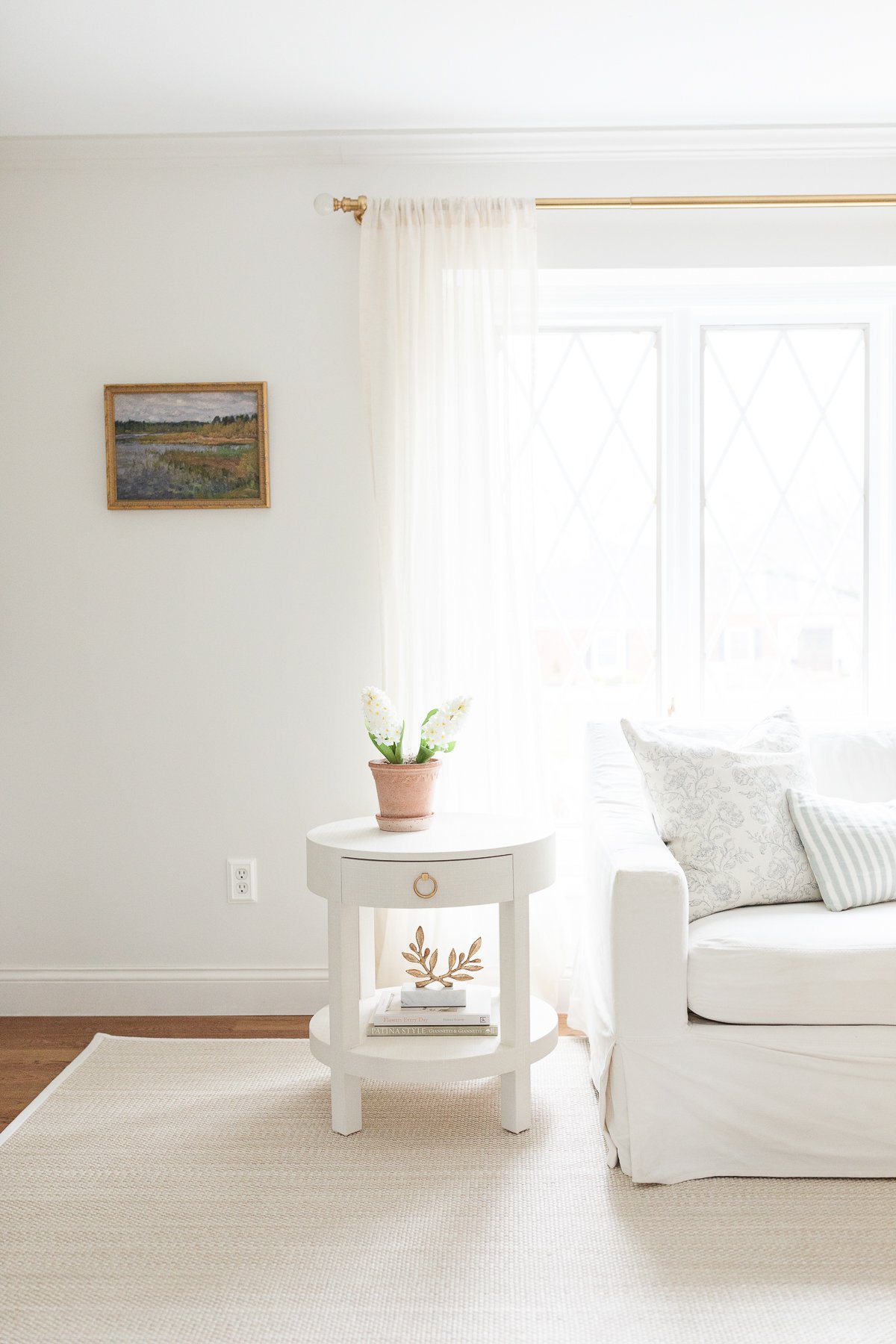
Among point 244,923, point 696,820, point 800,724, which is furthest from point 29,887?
point 800,724

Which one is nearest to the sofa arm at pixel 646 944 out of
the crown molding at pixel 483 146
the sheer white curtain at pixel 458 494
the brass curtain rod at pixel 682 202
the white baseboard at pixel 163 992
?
the sheer white curtain at pixel 458 494

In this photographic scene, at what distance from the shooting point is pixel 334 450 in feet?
9.53

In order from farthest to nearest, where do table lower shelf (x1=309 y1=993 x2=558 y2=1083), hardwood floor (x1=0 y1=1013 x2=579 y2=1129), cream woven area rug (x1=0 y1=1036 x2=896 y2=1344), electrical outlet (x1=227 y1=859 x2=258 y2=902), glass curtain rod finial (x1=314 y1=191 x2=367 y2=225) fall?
1. electrical outlet (x1=227 y1=859 x2=258 y2=902)
2. glass curtain rod finial (x1=314 y1=191 x2=367 y2=225)
3. hardwood floor (x1=0 y1=1013 x2=579 y2=1129)
4. table lower shelf (x1=309 y1=993 x2=558 y2=1083)
5. cream woven area rug (x1=0 y1=1036 x2=896 y2=1344)

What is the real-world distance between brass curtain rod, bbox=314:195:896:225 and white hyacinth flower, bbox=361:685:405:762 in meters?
1.40

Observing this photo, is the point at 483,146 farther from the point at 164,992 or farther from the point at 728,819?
the point at 164,992

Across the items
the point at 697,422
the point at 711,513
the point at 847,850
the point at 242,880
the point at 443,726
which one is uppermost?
the point at 697,422

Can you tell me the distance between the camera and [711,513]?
3.12 m

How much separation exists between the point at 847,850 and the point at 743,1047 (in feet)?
1.73

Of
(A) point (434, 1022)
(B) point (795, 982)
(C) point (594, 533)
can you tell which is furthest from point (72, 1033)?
(C) point (594, 533)

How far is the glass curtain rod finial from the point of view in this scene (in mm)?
2791

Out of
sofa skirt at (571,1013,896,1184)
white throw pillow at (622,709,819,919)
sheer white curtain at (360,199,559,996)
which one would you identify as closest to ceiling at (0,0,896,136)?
sheer white curtain at (360,199,559,996)

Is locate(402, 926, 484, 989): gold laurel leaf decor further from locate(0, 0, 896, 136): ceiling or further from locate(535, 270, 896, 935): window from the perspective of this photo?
locate(0, 0, 896, 136): ceiling

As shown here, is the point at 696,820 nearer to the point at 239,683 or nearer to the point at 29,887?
the point at 239,683

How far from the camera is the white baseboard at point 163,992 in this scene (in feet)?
9.65
